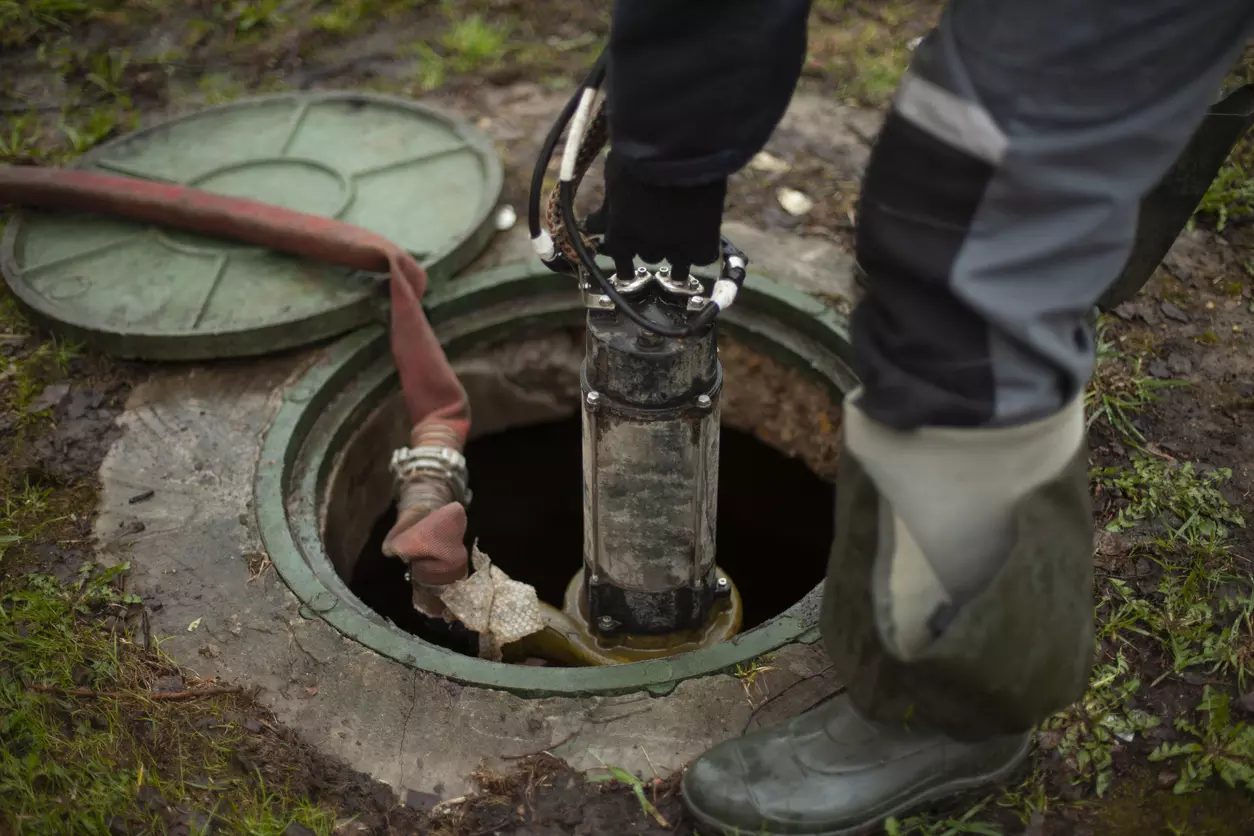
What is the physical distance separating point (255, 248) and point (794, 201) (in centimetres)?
143

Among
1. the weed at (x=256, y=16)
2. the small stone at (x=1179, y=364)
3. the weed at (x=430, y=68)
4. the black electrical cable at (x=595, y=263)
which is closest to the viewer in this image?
the black electrical cable at (x=595, y=263)

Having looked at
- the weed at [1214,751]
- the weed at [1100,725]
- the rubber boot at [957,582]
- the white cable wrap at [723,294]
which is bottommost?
the weed at [1100,725]

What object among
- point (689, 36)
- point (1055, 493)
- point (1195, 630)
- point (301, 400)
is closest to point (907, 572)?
point (1055, 493)

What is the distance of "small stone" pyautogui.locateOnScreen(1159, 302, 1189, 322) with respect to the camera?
97.3 inches

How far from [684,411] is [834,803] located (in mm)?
656

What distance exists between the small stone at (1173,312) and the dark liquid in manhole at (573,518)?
0.95 meters

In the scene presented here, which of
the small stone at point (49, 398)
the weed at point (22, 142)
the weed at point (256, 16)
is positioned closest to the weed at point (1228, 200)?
the small stone at point (49, 398)

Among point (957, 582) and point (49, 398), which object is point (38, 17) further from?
point (957, 582)

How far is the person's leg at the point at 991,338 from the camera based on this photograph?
1.08m

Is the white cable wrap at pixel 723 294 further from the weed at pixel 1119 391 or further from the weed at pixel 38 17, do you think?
the weed at pixel 38 17

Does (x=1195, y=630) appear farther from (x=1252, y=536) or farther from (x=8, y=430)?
(x=8, y=430)

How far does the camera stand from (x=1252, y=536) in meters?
1.97

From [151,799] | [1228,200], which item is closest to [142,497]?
[151,799]

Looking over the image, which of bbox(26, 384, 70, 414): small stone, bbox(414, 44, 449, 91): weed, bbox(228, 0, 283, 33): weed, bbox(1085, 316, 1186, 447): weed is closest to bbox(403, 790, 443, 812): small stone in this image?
bbox(26, 384, 70, 414): small stone
